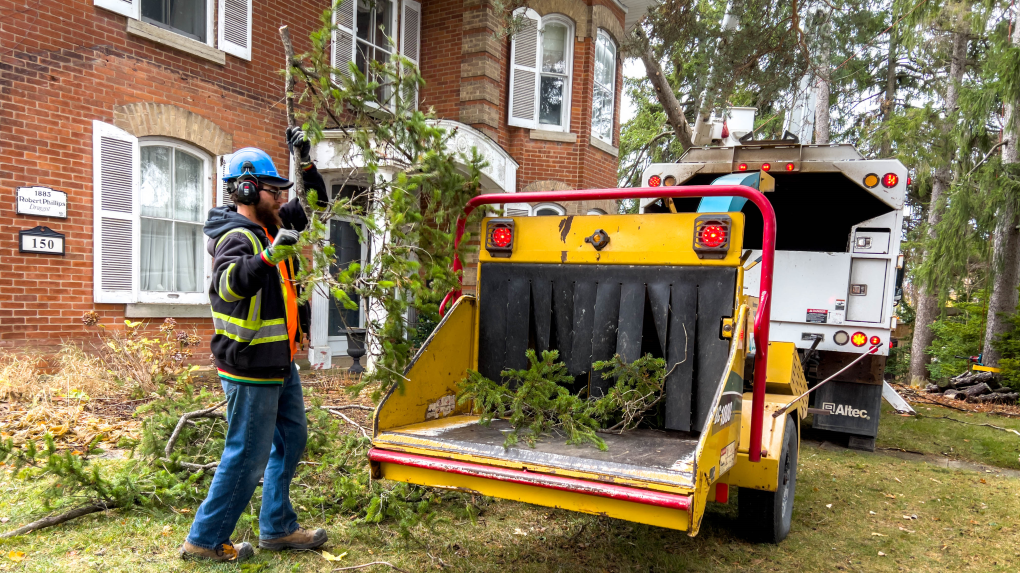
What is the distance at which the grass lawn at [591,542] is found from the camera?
3193mm

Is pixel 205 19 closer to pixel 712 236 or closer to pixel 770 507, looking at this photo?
pixel 712 236

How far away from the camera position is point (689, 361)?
3.45 meters

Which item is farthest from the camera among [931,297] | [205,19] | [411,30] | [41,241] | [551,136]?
[931,297]

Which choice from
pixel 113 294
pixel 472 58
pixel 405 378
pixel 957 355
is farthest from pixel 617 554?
pixel 957 355

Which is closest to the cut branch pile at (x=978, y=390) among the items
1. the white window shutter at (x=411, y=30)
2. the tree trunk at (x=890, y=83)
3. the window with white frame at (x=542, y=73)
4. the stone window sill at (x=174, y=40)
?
the window with white frame at (x=542, y=73)

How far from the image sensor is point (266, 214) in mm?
3143

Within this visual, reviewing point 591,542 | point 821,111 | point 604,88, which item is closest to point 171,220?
point 591,542

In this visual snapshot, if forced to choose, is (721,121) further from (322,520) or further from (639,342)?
(322,520)

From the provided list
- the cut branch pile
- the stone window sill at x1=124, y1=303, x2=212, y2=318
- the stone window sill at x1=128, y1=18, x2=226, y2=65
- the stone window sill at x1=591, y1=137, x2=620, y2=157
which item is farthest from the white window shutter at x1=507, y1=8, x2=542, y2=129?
the cut branch pile

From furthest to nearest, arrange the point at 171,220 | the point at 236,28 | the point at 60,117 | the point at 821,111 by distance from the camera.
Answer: the point at 821,111 < the point at 236,28 < the point at 171,220 < the point at 60,117

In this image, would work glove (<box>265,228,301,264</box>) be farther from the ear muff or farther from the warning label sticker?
the warning label sticker

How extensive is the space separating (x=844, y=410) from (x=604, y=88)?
8.39 m

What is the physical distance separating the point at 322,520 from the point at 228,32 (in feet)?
22.2

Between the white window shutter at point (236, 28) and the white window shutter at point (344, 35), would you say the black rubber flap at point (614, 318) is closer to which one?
the white window shutter at point (236, 28)
